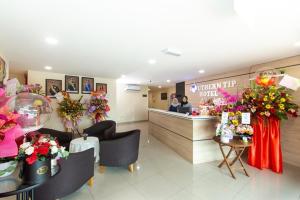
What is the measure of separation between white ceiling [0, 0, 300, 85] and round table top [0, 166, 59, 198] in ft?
5.72

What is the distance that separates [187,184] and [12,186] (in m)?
2.34

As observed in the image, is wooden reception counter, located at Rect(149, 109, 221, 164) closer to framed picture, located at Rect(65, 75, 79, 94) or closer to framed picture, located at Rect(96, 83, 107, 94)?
framed picture, located at Rect(96, 83, 107, 94)

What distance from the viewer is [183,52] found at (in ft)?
10.4

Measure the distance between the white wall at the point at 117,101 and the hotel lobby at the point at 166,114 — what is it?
70.2 inches

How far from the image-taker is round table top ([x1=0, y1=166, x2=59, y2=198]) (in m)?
0.98

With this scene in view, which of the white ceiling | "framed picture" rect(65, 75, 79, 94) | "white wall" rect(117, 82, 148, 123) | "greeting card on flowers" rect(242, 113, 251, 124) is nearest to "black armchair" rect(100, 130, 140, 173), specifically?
the white ceiling

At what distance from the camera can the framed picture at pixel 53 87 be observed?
5543 millimetres

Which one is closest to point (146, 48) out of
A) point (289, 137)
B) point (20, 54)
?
point (20, 54)

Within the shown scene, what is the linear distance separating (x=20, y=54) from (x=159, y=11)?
3535mm

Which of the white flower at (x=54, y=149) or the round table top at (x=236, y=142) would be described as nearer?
the white flower at (x=54, y=149)

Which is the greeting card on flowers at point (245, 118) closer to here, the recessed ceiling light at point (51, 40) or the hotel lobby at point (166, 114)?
the hotel lobby at point (166, 114)

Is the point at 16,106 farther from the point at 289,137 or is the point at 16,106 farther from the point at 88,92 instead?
the point at 88,92

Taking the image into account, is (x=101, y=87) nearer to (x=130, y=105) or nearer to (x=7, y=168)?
(x=130, y=105)

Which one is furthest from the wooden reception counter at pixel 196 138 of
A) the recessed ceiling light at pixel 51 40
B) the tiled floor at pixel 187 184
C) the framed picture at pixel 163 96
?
the framed picture at pixel 163 96
